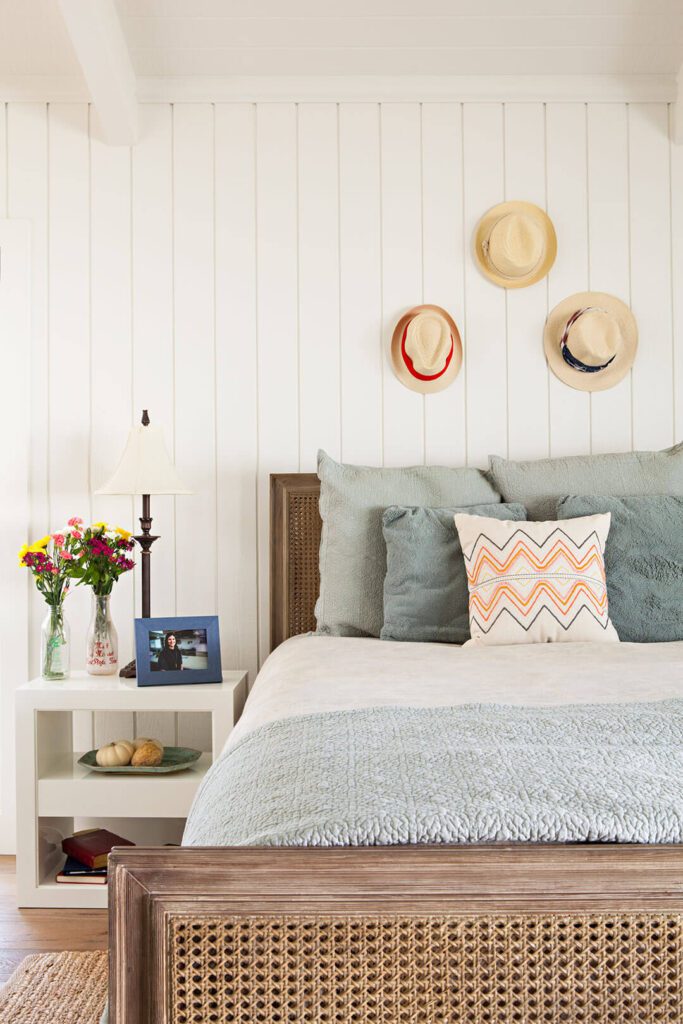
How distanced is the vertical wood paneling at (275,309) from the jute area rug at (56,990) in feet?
3.63

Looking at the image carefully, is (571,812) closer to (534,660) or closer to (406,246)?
(534,660)

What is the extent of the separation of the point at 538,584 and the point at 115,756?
1239mm

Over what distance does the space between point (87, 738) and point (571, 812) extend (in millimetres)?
2257

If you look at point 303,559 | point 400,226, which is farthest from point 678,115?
point 303,559

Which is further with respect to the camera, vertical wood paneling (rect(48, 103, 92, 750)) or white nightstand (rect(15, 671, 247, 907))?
vertical wood paneling (rect(48, 103, 92, 750))

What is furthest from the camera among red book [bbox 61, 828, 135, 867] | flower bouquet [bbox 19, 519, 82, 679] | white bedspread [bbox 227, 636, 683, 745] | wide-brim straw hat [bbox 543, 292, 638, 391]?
wide-brim straw hat [bbox 543, 292, 638, 391]

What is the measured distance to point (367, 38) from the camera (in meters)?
2.68

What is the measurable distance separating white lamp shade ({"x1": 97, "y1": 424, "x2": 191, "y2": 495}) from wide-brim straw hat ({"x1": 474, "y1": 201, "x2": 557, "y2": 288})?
1193 mm

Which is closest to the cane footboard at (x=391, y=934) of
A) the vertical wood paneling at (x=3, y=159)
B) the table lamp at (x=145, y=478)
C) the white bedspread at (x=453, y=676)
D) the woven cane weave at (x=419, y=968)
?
the woven cane weave at (x=419, y=968)

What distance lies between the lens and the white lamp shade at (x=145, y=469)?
2580 mm

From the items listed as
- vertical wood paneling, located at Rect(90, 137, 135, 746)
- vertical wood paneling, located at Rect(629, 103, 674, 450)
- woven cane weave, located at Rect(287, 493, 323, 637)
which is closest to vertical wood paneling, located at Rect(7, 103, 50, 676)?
vertical wood paneling, located at Rect(90, 137, 135, 746)

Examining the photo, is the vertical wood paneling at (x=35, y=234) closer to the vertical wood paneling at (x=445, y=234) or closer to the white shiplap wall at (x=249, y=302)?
the white shiplap wall at (x=249, y=302)

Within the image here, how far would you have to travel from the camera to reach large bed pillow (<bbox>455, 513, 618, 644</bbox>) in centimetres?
217

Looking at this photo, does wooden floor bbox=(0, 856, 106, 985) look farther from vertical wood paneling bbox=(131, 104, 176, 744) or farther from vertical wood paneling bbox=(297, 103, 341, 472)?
vertical wood paneling bbox=(297, 103, 341, 472)
